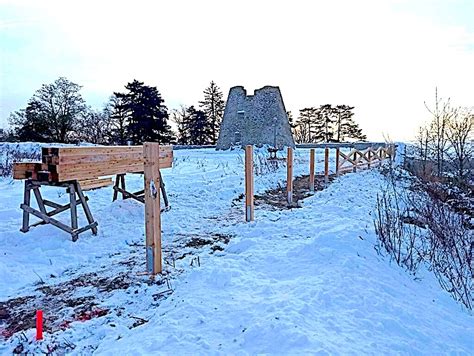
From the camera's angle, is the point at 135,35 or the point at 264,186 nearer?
the point at 264,186

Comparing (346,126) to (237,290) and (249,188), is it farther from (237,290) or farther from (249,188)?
(237,290)

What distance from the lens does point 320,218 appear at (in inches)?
257

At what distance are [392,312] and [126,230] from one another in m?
4.24

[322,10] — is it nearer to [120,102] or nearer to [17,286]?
[17,286]

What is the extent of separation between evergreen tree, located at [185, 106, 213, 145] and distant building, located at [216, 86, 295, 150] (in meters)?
11.9

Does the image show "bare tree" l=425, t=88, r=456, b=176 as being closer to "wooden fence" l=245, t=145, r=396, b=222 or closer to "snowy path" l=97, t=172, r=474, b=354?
"wooden fence" l=245, t=145, r=396, b=222

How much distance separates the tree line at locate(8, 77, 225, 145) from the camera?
107 ft

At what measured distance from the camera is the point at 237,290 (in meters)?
3.57

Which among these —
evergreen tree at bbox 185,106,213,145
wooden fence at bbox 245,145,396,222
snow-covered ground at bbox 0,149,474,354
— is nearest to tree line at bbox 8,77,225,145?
evergreen tree at bbox 185,106,213,145

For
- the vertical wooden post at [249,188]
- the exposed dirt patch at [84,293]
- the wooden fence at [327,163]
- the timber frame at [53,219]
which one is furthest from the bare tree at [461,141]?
the timber frame at [53,219]

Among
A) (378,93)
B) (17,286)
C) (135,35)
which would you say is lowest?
(17,286)

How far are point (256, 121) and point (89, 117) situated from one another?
720 inches

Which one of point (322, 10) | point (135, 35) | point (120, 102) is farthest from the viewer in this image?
point (120, 102)

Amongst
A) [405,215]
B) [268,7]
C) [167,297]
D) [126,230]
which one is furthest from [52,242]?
[268,7]
